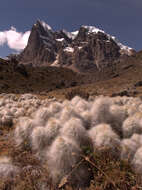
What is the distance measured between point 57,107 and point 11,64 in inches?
Answer: 2667

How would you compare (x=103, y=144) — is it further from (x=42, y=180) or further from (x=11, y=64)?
(x=11, y=64)

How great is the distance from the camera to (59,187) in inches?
107

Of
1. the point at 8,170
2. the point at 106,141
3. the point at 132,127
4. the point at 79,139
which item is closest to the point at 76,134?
the point at 79,139

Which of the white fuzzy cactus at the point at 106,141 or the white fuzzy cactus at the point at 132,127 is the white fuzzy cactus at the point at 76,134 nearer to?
the white fuzzy cactus at the point at 106,141

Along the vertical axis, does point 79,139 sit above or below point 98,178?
above

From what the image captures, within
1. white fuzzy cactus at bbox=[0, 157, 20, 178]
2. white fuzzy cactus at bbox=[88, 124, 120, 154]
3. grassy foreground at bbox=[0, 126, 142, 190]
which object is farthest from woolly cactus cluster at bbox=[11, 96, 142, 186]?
white fuzzy cactus at bbox=[0, 157, 20, 178]

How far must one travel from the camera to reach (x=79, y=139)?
3.37m

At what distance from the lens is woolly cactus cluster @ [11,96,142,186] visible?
2836mm

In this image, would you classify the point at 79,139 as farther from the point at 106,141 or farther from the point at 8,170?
the point at 8,170

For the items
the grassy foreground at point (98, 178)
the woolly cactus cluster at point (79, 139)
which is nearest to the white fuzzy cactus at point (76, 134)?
the woolly cactus cluster at point (79, 139)

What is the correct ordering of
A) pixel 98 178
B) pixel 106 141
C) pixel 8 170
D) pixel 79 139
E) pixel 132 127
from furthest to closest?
pixel 132 127 → pixel 79 139 → pixel 8 170 → pixel 106 141 → pixel 98 178

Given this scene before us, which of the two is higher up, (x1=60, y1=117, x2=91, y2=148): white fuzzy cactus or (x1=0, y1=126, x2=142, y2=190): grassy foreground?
(x1=60, y1=117, x2=91, y2=148): white fuzzy cactus

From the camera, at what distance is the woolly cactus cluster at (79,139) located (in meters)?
2.84

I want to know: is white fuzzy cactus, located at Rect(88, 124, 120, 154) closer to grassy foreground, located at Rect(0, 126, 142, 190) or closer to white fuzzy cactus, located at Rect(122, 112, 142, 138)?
grassy foreground, located at Rect(0, 126, 142, 190)
